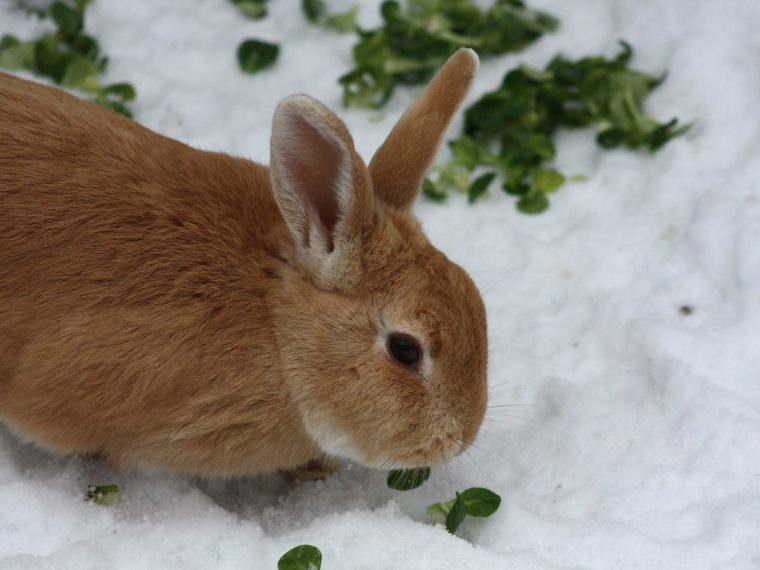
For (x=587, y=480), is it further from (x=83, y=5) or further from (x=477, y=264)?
(x=83, y=5)

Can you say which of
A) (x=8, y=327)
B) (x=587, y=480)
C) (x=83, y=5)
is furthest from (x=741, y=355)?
(x=83, y=5)

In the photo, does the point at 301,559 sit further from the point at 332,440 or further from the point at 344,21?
the point at 344,21

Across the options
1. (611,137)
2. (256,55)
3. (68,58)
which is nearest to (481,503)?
(611,137)

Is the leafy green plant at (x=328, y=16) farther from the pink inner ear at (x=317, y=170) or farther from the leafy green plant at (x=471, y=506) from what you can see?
the leafy green plant at (x=471, y=506)

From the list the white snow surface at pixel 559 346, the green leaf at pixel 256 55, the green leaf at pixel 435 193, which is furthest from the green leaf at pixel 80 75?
the green leaf at pixel 435 193

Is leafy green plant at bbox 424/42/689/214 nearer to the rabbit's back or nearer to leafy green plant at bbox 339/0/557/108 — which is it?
leafy green plant at bbox 339/0/557/108

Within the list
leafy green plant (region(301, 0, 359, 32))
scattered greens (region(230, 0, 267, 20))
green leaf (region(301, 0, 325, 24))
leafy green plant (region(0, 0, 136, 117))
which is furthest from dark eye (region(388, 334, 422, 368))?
scattered greens (region(230, 0, 267, 20))
